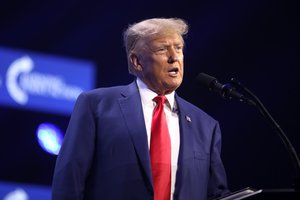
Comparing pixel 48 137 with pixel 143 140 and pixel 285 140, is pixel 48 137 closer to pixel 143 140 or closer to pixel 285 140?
pixel 143 140

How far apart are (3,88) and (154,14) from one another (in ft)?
3.80

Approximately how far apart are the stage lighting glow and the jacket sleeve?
1.20 metres

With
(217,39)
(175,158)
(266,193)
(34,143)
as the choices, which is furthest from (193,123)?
(217,39)

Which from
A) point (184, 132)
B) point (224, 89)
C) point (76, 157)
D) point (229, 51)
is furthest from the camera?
point (229, 51)

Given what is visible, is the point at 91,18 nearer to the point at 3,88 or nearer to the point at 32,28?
the point at 32,28

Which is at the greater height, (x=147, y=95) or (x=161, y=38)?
(x=161, y=38)

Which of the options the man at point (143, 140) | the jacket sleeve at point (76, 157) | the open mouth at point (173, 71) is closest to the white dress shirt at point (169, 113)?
the man at point (143, 140)

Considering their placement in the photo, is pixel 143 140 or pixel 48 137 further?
pixel 48 137

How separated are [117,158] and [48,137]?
1.36m

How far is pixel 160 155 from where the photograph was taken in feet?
9.03

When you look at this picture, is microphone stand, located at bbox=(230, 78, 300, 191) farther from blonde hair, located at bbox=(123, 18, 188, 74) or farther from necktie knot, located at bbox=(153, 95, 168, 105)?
blonde hair, located at bbox=(123, 18, 188, 74)

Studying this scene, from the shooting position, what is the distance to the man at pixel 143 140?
2668 millimetres

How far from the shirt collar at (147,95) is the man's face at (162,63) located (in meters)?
0.02

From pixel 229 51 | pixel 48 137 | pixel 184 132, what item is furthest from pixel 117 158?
pixel 229 51
